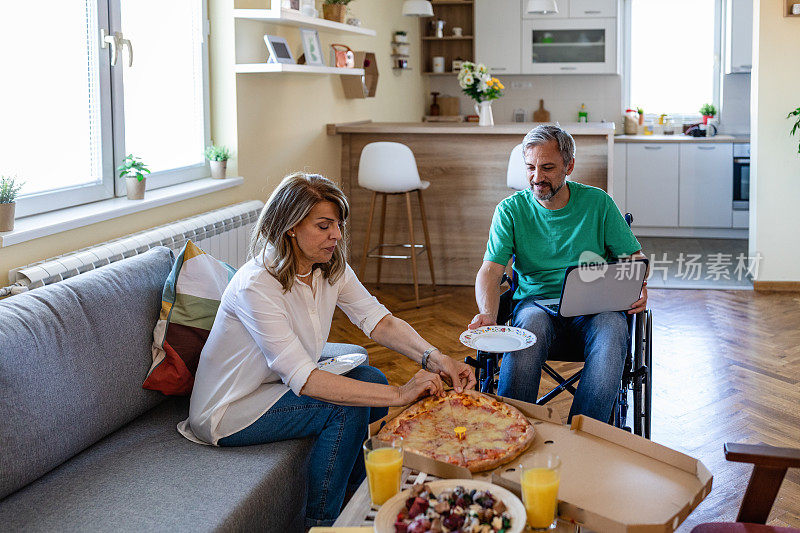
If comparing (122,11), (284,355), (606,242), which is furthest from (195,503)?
(122,11)

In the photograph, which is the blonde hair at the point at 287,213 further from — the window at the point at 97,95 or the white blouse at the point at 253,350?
the window at the point at 97,95

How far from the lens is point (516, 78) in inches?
313

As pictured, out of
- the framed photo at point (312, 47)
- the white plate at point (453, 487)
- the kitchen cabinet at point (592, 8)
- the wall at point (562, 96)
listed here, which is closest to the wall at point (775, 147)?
the kitchen cabinet at point (592, 8)

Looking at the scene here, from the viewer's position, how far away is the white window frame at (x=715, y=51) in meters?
7.54

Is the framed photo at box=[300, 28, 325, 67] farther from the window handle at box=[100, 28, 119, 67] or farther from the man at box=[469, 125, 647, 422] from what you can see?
the man at box=[469, 125, 647, 422]

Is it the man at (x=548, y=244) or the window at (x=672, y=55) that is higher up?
the window at (x=672, y=55)

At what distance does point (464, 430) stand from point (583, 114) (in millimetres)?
6278

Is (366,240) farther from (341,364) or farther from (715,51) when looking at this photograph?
(715,51)

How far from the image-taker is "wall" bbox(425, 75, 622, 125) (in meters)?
7.82

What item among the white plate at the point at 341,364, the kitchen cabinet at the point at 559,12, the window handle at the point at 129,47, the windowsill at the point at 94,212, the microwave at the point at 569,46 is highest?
the kitchen cabinet at the point at 559,12

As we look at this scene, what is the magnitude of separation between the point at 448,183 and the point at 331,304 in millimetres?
3262

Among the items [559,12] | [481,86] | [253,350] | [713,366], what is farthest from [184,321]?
[559,12]

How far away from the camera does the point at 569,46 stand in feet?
24.8

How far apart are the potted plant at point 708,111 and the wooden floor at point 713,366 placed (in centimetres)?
251
